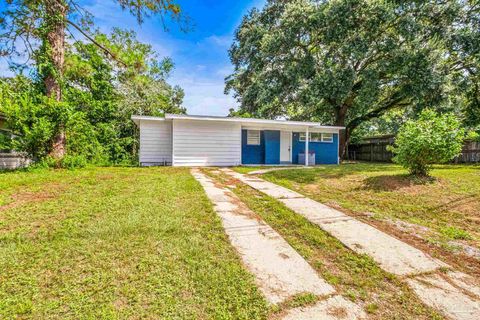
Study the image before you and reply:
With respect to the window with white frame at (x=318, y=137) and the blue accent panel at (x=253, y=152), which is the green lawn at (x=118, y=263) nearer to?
the blue accent panel at (x=253, y=152)

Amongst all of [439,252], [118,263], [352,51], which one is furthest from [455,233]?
[352,51]

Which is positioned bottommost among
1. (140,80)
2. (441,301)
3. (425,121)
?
(441,301)

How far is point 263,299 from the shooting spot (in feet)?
5.51

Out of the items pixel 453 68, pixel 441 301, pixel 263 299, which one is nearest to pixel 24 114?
pixel 263 299

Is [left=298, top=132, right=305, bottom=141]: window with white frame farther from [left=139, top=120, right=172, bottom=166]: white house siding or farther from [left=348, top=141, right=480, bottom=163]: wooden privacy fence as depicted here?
[left=139, top=120, right=172, bottom=166]: white house siding

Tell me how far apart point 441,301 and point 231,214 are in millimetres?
2553

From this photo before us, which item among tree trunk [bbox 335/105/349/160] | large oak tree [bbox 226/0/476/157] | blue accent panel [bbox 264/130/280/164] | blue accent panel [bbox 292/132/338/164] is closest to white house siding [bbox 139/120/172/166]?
blue accent panel [bbox 264/130/280/164]

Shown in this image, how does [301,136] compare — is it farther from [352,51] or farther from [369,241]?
[369,241]

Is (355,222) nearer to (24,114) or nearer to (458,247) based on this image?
(458,247)

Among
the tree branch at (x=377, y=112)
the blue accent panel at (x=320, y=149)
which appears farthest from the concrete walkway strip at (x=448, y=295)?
the tree branch at (x=377, y=112)

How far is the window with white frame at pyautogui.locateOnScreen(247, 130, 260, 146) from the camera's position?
508 inches

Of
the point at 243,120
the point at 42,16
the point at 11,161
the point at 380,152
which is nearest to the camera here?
the point at 42,16

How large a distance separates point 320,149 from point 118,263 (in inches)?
528

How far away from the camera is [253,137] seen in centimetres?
1299
